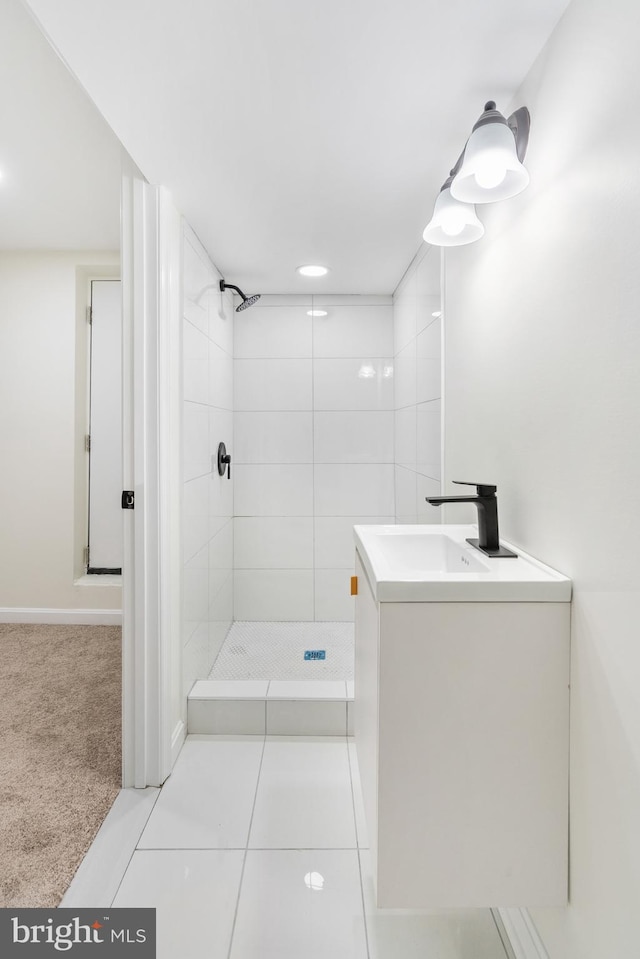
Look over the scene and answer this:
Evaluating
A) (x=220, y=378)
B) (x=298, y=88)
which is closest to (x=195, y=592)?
(x=220, y=378)

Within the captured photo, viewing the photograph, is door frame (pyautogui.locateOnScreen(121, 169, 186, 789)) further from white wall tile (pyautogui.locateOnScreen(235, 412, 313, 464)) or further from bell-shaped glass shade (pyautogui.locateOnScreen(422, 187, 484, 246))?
white wall tile (pyautogui.locateOnScreen(235, 412, 313, 464))

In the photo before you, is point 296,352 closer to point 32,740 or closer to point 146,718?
point 146,718

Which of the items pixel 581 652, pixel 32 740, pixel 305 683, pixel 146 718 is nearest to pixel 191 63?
pixel 581 652

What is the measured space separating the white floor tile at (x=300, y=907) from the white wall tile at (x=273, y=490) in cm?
194

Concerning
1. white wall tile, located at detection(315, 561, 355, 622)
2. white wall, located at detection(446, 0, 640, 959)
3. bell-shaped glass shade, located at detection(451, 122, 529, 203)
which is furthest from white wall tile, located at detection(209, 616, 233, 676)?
bell-shaped glass shade, located at detection(451, 122, 529, 203)

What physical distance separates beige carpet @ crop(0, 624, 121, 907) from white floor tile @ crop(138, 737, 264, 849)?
0.69 ft

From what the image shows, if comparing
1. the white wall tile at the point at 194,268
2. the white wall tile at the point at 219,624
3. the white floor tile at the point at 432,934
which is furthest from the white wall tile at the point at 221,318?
the white floor tile at the point at 432,934

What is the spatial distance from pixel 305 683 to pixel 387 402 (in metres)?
1.74

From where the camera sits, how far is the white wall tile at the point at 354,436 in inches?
128

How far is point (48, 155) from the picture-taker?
2158mm

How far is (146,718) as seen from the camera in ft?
6.06

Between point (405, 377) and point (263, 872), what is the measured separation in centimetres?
224

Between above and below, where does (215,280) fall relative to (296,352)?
above

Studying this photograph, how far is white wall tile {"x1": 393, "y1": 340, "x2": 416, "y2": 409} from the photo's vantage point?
8.56 feet
